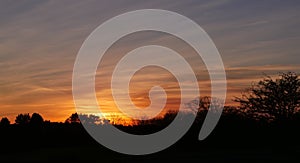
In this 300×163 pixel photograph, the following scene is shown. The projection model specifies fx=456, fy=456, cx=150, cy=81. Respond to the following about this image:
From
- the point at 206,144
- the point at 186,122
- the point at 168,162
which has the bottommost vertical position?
the point at 168,162

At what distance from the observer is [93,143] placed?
45.5 metres

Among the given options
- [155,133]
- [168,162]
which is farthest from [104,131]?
[168,162]

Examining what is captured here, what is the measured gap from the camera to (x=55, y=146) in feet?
148

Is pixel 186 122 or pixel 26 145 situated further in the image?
pixel 186 122

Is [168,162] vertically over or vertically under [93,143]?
Result: under

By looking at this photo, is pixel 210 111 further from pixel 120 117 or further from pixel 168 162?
pixel 168 162

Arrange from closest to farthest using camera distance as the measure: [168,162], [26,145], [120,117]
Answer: [168,162] < [26,145] < [120,117]

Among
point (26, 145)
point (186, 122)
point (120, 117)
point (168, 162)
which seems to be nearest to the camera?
point (168, 162)

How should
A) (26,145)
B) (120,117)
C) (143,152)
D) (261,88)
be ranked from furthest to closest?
(120,117), (261,88), (26,145), (143,152)

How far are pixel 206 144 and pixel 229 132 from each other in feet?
9.14

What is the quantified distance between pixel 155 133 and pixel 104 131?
31.5ft

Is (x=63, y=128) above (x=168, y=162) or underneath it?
above

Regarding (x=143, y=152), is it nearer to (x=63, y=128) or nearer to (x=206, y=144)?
(x=206, y=144)

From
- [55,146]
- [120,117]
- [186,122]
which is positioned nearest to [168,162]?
[55,146]
